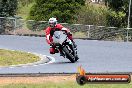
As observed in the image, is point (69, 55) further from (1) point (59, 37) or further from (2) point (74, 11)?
(2) point (74, 11)

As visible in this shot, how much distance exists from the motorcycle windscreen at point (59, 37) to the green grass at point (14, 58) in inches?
48.7

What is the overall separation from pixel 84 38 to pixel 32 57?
13.5m

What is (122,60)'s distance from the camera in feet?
66.4

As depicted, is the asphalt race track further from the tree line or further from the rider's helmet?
the tree line

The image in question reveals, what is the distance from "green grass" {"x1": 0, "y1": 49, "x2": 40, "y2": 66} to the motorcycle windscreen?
Answer: 124 centimetres

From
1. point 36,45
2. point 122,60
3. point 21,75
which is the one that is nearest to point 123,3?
point 36,45

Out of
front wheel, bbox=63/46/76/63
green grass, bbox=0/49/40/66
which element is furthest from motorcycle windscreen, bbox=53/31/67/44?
green grass, bbox=0/49/40/66

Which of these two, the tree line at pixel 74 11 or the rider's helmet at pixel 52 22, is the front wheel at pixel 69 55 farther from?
the tree line at pixel 74 11

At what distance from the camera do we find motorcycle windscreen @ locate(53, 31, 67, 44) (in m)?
18.3

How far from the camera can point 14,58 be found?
19125mm

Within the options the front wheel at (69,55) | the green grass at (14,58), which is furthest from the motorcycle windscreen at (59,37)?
the green grass at (14,58)

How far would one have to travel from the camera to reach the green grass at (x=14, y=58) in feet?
58.9

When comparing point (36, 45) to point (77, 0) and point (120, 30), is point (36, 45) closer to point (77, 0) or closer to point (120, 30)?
point (120, 30)

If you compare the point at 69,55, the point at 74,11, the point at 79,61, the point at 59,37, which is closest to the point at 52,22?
the point at 59,37
